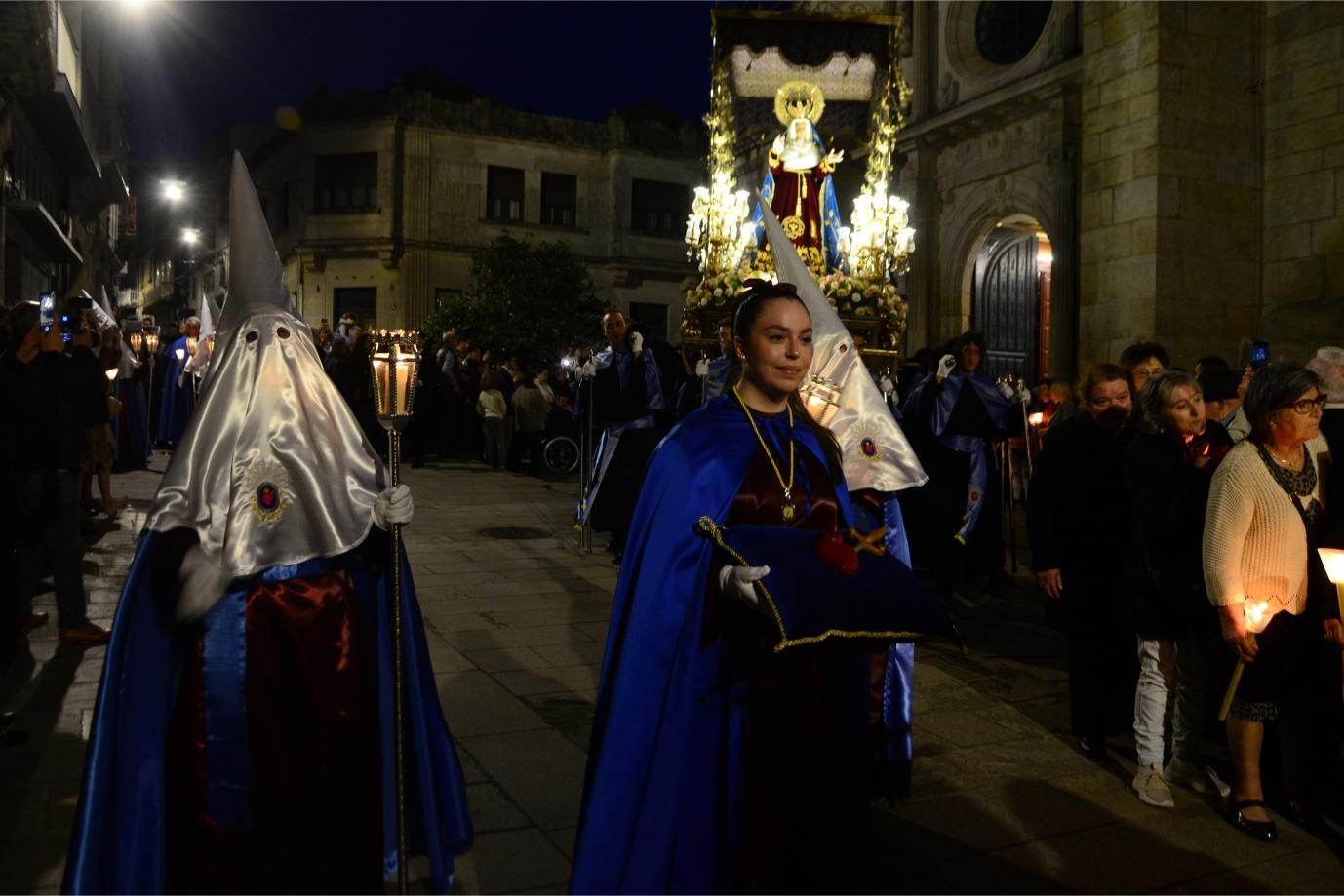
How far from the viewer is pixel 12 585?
585cm

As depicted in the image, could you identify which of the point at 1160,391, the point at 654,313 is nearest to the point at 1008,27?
the point at 1160,391

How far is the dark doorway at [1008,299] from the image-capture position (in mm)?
17750

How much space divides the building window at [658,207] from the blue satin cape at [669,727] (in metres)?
36.3

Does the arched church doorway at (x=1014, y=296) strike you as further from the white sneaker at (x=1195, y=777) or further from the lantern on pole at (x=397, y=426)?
the lantern on pole at (x=397, y=426)

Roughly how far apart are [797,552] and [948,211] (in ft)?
53.3

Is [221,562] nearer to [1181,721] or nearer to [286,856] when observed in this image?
[286,856]

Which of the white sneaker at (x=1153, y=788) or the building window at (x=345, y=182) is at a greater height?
the building window at (x=345, y=182)

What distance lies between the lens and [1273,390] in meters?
4.18

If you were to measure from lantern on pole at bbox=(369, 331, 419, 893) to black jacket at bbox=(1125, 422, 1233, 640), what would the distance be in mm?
3129

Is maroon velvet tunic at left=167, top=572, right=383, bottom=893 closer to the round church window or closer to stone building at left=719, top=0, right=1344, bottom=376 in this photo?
stone building at left=719, top=0, right=1344, bottom=376

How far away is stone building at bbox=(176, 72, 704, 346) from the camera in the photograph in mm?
35375

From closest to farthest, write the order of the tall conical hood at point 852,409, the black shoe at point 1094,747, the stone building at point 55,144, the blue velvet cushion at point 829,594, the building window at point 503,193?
1. the blue velvet cushion at point 829,594
2. the tall conical hood at point 852,409
3. the black shoe at point 1094,747
4. the stone building at point 55,144
5. the building window at point 503,193

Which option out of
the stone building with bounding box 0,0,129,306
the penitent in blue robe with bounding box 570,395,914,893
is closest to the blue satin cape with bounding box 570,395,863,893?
the penitent in blue robe with bounding box 570,395,914,893

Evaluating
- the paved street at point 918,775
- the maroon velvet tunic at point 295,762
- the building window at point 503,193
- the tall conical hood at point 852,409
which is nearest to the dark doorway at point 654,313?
the building window at point 503,193
